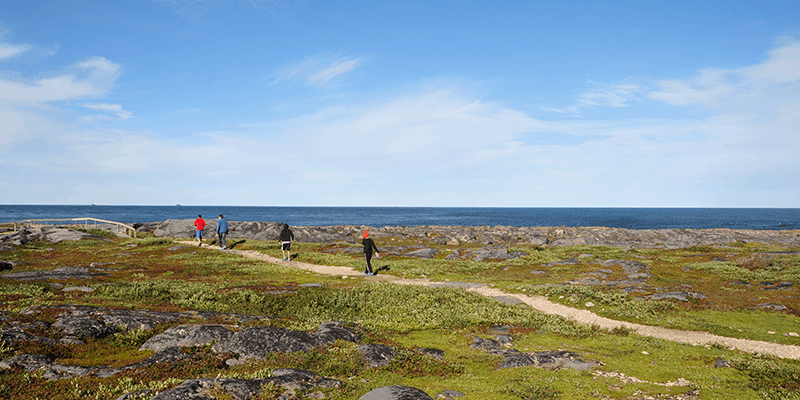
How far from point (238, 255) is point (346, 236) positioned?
97.3 ft

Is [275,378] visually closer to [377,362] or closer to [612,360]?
[377,362]

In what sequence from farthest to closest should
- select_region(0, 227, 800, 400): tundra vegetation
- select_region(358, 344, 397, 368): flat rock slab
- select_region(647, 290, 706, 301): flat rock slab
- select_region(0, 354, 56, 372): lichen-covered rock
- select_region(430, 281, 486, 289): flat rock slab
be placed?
1. select_region(430, 281, 486, 289): flat rock slab
2. select_region(647, 290, 706, 301): flat rock slab
3. select_region(358, 344, 397, 368): flat rock slab
4. select_region(0, 227, 800, 400): tundra vegetation
5. select_region(0, 354, 56, 372): lichen-covered rock

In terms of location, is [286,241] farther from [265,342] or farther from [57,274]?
[265,342]

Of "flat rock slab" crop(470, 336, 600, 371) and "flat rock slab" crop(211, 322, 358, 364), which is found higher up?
"flat rock slab" crop(211, 322, 358, 364)

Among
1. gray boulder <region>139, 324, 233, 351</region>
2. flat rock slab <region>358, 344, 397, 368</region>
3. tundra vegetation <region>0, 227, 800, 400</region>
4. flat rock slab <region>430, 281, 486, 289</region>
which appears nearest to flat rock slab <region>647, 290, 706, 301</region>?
tundra vegetation <region>0, 227, 800, 400</region>

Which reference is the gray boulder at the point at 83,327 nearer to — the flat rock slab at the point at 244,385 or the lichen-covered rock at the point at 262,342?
the lichen-covered rock at the point at 262,342

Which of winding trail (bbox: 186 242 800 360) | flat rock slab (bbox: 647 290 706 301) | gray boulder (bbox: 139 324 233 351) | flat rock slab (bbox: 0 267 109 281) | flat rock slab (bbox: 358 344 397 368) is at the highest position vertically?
gray boulder (bbox: 139 324 233 351)

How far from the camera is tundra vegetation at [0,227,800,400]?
1098 centimetres

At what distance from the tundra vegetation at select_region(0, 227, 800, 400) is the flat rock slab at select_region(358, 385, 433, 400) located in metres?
0.55

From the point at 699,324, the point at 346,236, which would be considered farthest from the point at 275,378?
the point at 346,236

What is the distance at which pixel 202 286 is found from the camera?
23469 mm

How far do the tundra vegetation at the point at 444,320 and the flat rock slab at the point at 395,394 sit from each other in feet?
1.79

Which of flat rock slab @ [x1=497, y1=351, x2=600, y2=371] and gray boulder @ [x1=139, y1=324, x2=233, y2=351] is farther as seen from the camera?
→ flat rock slab @ [x1=497, y1=351, x2=600, y2=371]

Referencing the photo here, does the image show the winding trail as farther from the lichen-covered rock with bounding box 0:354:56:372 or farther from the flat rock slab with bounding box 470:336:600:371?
the lichen-covered rock with bounding box 0:354:56:372
